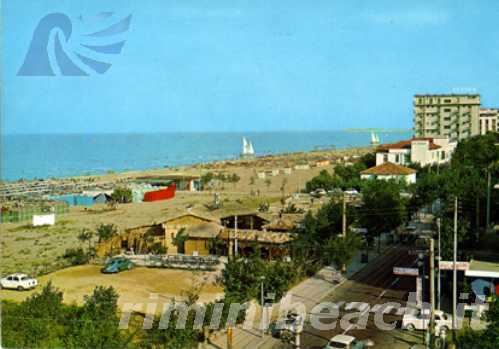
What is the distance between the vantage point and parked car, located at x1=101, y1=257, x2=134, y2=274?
13586 mm

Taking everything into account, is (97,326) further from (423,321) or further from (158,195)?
(158,195)

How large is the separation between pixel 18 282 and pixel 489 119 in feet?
175

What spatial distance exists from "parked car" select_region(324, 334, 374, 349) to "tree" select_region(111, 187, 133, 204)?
19525mm

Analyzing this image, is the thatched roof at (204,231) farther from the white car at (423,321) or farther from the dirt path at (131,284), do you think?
the white car at (423,321)

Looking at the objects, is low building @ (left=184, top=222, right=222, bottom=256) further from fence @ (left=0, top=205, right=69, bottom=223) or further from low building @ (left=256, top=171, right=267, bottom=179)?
low building @ (left=256, top=171, right=267, bottom=179)

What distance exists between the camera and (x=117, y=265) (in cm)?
1371

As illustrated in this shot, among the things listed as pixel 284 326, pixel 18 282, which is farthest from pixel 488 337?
pixel 18 282

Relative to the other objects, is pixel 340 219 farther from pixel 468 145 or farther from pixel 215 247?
pixel 468 145

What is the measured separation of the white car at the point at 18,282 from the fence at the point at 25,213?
10.3 meters

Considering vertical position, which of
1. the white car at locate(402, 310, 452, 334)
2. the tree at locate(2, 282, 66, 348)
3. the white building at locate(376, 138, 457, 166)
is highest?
the white building at locate(376, 138, 457, 166)

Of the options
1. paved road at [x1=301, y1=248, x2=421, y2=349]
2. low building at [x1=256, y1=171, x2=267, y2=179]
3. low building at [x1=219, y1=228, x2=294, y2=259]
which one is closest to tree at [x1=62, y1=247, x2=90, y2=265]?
low building at [x1=219, y1=228, x2=294, y2=259]

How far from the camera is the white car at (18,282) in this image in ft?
40.3

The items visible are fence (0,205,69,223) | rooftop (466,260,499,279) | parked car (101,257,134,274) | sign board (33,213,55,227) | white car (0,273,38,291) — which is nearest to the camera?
rooftop (466,260,499,279)

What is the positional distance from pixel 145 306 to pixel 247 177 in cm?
2980
